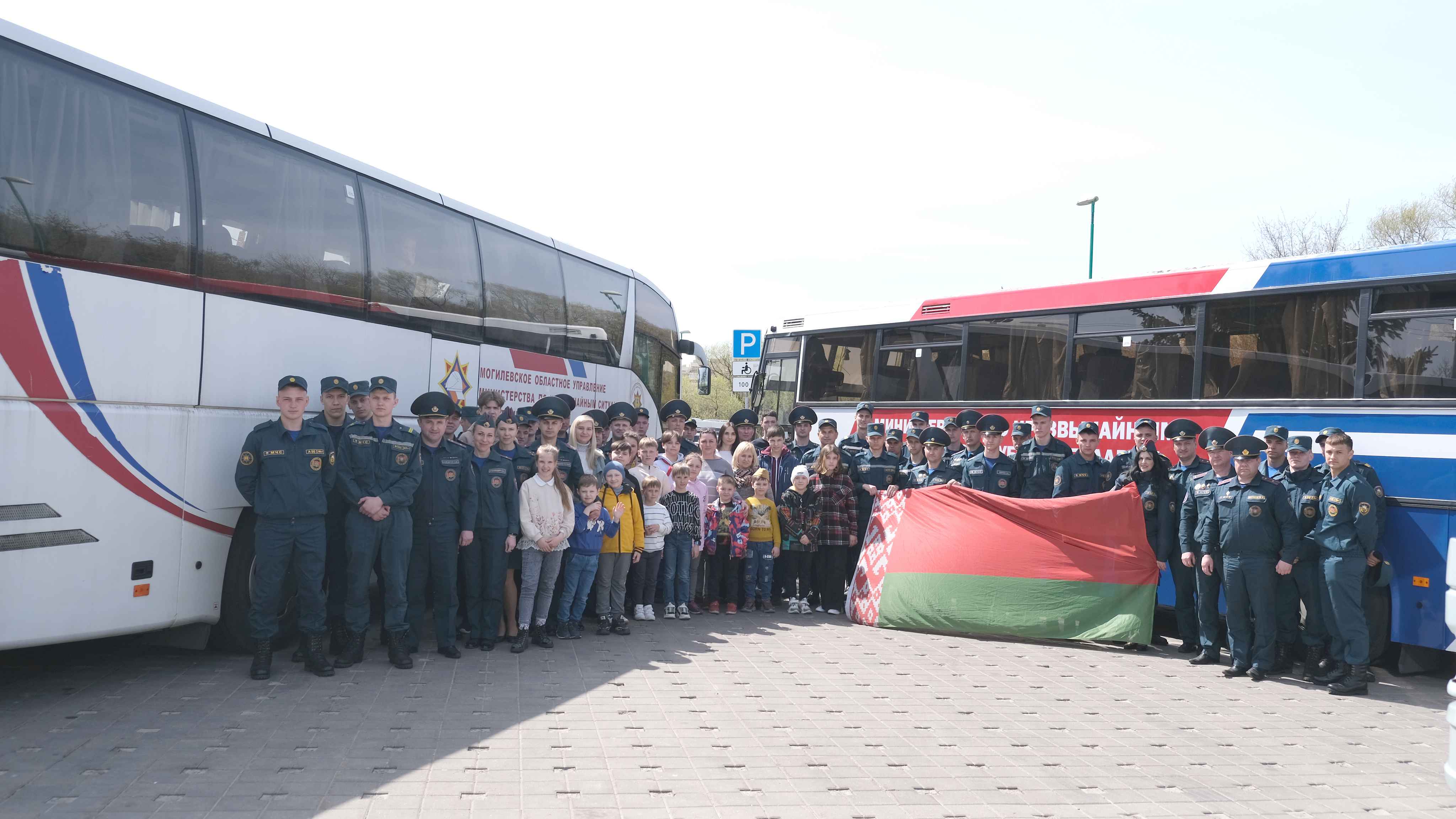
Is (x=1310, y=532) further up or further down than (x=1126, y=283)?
further down

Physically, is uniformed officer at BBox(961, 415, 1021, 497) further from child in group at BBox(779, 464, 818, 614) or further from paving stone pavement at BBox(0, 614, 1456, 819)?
paving stone pavement at BBox(0, 614, 1456, 819)

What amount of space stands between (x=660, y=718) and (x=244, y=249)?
4.17 meters

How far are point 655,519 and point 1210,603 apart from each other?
4.77 m

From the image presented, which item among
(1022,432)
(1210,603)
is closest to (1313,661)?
(1210,603)

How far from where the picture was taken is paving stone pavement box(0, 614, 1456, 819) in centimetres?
468

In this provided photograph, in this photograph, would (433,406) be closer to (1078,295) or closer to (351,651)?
(351,651)

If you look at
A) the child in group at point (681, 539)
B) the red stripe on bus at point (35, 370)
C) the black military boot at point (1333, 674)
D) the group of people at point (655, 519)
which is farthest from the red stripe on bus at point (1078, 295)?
the red stripe on bus at point (35, 370)

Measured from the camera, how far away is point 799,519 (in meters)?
10.4

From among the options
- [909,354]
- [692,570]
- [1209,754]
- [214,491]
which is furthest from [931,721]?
[909,354]

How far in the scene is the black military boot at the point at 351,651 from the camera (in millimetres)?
7176

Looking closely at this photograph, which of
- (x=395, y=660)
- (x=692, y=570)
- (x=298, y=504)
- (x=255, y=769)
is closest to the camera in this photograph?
(x=255, y=769)

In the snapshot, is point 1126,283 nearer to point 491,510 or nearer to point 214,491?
point 491,510

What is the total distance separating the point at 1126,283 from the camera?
10.3 metres

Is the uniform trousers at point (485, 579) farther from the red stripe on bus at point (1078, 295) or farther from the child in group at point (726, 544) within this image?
the red stripe on bus at point (1078, 295)
